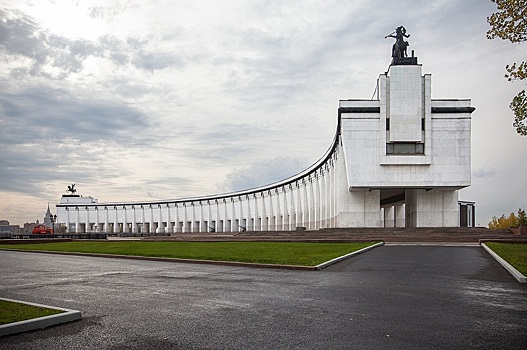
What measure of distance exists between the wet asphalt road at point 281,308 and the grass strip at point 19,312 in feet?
1.63

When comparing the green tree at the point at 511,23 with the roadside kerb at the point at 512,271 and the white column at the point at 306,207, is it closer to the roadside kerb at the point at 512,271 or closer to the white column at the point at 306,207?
the roadside kerb at the point at 512,271

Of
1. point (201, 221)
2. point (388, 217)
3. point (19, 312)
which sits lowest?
point (201, 221)

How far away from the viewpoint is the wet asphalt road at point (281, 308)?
704 cm

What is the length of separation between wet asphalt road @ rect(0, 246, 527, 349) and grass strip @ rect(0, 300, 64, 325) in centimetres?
50

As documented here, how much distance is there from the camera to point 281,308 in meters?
9.46

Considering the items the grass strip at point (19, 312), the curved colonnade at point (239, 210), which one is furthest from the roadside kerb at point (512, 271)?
the curved colonnade at point (239, 210)

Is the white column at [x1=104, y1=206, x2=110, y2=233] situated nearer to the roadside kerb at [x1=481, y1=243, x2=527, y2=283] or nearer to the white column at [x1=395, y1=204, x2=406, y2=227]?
the white column at [x1=395, y1=204, x2=406, y2=227]

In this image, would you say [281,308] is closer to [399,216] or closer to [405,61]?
[405,61]

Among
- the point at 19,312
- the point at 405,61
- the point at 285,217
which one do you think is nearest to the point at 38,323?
the point at 19,312

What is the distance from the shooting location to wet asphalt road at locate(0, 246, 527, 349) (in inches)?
277

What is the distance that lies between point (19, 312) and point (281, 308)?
4616 mm

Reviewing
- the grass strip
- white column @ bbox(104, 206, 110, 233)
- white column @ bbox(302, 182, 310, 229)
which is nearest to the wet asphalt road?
the grass strip

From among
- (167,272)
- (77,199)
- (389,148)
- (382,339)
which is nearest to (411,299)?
(382,339)

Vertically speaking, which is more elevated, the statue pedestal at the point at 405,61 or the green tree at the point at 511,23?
the statue pedestal at the point at 405,61
